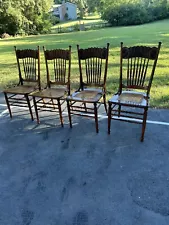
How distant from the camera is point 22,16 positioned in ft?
59.3

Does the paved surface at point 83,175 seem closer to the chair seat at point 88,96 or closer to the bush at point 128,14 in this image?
the chair seat at point 88,96

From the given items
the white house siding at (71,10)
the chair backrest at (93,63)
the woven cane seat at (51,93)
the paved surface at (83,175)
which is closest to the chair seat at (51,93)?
the woven cane seat at (51,93)

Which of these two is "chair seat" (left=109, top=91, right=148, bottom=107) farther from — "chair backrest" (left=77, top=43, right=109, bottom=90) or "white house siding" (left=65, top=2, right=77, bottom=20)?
"white house siding" (left=65, top=2, right=77, bottom=20)

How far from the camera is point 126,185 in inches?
79.2

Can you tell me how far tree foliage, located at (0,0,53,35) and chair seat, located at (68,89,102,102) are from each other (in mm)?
15050

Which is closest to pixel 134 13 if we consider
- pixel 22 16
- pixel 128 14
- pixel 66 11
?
pixel 128 14

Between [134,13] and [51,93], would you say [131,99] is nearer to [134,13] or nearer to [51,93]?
[51,93]

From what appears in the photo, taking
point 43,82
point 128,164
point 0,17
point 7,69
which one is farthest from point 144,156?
point 0,17

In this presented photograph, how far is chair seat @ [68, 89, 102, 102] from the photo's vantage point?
2723mm

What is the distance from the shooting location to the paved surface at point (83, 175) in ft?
5.76

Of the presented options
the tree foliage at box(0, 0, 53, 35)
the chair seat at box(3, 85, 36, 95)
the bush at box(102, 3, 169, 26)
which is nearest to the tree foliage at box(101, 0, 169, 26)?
the bush at box(102, 3, 169, 26)

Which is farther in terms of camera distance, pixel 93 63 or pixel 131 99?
pixel 93 63

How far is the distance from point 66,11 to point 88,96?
43693 mm

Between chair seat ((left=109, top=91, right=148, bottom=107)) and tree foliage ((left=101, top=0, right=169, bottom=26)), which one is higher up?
tree foliage ((left=101, top=0, right=169, bottom=26))
